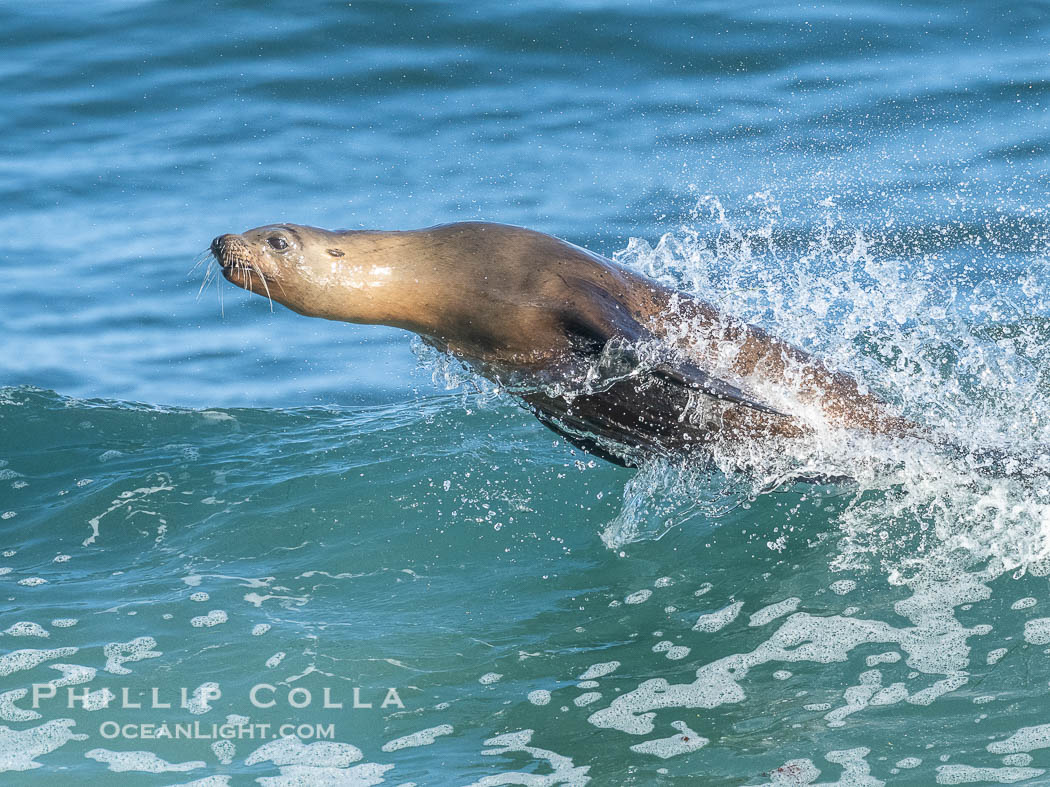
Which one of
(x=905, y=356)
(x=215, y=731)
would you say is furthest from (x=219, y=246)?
(x=905, y=356)

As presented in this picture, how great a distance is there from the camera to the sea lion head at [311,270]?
6.06 m

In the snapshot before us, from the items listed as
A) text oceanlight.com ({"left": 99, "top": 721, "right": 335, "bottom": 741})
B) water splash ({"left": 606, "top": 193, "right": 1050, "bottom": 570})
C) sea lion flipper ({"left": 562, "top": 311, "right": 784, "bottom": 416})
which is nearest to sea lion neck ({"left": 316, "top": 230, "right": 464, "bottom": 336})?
sea lion flipper ({"left": 562, "top": 311, "right": 784, "bottom": 416})

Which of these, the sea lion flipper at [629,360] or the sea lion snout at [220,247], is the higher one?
the sea lion snout at [220,247]

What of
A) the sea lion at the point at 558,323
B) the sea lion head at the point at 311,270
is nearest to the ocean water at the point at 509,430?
the sea lion at the point at 558,323

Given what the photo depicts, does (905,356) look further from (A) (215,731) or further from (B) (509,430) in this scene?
(A) (215,731)

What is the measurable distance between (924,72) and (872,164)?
204 centimetres

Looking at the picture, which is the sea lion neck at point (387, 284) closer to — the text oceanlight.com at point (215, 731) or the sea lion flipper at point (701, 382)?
the sea lion flipper at point (701, 382)

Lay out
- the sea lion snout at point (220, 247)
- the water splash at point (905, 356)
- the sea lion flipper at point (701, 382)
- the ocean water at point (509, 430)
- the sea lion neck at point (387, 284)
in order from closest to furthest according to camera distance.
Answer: the ocean water at point (509, 430) → the sea lion flipper at point (701, 382) → the sea lion snout at point (220, 247) → the sea lion neck at point (387, 284) → the water splash at point (905, 356)

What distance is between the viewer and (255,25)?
15367 mm

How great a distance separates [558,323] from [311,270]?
3.85 feet

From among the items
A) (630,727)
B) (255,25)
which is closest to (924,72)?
(255,25)

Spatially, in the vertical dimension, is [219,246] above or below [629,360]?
above

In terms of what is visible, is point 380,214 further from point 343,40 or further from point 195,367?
point 343,40

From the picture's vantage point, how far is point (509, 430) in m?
7.99
